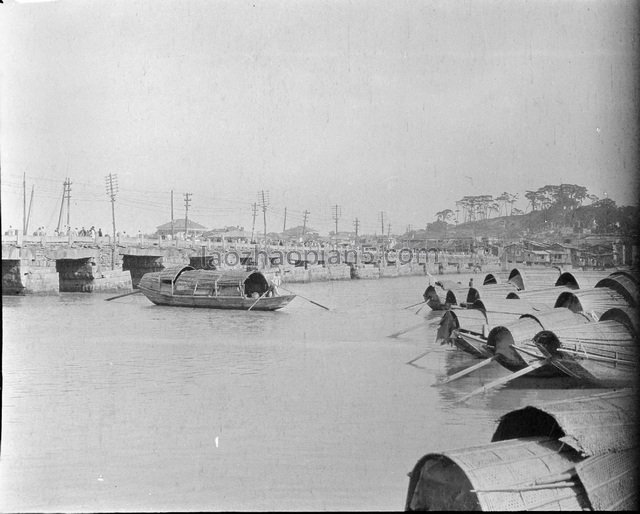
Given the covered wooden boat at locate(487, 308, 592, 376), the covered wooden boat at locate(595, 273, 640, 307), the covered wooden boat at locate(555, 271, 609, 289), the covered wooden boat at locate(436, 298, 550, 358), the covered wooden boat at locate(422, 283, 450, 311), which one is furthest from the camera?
the covered wooden boat at locate(422, 283, 450, 311)

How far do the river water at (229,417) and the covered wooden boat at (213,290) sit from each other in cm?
467

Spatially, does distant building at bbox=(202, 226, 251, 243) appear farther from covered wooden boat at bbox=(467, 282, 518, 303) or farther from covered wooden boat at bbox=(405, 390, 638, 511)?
covered wooden boat at bbox=(405, 390, 638, 511)

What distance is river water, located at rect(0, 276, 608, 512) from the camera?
5.60 metres

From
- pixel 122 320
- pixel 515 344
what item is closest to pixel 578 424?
pixel 515 344

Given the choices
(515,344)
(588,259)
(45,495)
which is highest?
(588,259)

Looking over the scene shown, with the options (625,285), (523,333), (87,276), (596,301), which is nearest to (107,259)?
(87,276)

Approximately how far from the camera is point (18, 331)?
14.4 m

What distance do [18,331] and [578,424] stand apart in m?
13.2

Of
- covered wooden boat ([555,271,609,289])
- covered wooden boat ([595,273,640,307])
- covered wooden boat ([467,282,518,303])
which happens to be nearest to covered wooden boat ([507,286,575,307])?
covered wooden boat ([555,271,609,289])

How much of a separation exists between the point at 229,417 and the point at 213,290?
1197 cm

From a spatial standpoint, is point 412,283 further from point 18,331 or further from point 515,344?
point 515,344

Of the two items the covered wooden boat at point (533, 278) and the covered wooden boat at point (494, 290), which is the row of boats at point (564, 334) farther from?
the covered wooden boat at point (533, 278)

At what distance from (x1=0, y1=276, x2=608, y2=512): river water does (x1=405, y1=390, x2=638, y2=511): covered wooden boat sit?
136 centimetres

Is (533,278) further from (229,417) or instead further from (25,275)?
(25,275)
